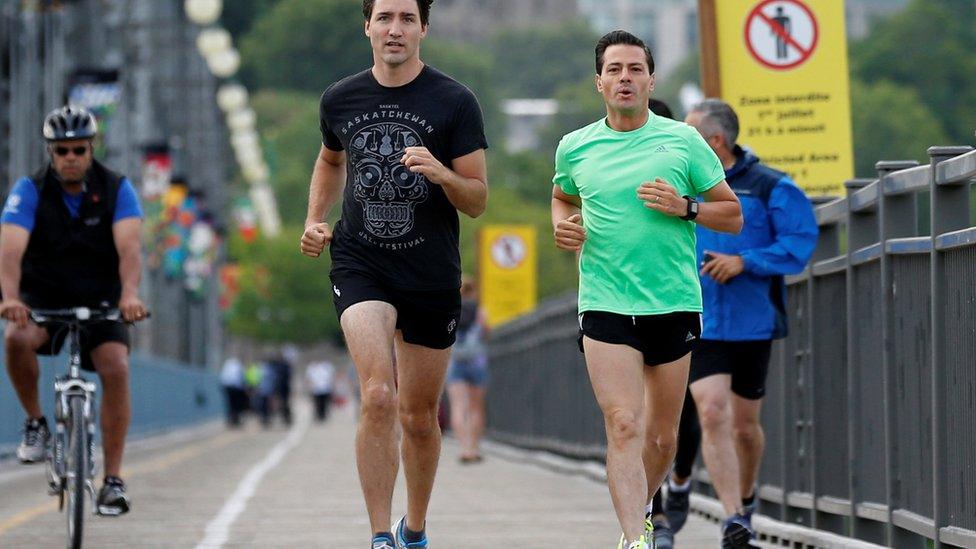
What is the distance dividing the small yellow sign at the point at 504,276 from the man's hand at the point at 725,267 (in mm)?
28322

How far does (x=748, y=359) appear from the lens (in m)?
10.7

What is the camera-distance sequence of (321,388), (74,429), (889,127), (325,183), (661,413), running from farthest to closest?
(889,127) < (321,388) < (74,429) < (325,183) < (661,413)

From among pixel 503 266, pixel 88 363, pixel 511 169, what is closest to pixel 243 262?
pixel 511 169

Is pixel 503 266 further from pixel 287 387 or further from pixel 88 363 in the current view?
pixel 88 363

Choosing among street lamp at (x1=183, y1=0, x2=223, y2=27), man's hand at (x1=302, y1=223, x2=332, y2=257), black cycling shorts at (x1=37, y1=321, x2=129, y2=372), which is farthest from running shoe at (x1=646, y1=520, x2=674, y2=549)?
street lamp at (x1=183, y1=0, x2=223, y2=27)

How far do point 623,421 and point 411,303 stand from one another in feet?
3.05

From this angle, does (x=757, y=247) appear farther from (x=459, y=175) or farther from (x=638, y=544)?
(x=638, y=544)

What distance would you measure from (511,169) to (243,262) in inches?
1178

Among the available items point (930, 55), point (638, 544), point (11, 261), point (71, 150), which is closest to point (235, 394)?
point (71, 150)

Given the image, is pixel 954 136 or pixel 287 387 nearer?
pixel 287 387

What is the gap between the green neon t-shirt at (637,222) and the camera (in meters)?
8.54

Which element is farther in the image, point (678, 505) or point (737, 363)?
point (678, 505)

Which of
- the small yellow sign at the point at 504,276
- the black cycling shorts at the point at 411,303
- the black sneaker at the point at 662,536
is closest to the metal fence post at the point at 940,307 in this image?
the black sneaker at the point at 662,536

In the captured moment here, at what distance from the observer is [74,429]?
10.6 meters
